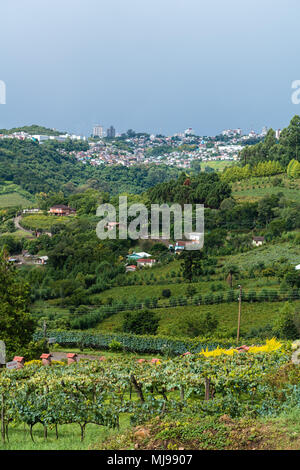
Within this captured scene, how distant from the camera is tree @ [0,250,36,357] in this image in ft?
41.0

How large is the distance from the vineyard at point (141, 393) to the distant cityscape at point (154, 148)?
89054 millimetres

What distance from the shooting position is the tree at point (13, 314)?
492 inches

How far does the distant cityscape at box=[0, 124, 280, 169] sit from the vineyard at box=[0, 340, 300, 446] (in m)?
89.1

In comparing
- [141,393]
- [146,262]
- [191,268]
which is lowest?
[146,262]

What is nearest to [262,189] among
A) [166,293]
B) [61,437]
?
[166,293]

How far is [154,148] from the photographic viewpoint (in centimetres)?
14900

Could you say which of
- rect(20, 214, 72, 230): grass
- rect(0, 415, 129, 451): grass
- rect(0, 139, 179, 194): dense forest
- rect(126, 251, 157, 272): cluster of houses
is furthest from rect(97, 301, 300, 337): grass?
rect(0, 139, 179, 194): dense forest

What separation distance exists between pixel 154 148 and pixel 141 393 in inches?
5730

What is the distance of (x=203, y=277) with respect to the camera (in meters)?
26.8

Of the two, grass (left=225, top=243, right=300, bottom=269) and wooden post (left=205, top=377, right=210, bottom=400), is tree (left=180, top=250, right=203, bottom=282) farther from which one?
wooden post (left=205, top=377, right=210, bottom=400)

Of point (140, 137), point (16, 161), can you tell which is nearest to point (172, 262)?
point (16, 161)

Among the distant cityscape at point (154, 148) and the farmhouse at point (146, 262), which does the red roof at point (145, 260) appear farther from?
the distant cityscape at point (154, 148)

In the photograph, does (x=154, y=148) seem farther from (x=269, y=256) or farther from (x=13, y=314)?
(x=13, y=314)
